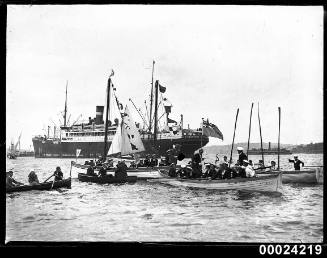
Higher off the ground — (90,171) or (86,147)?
(86,147)

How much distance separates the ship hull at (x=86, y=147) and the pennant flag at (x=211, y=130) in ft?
0.46

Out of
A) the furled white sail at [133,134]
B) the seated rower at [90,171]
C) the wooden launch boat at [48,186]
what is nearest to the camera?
the wooden launch boat at [48,186]

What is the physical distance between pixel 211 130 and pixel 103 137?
2745mm

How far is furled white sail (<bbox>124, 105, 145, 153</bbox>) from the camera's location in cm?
716

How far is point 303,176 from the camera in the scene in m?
6.55

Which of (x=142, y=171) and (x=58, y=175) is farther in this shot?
(x=142, y=171)

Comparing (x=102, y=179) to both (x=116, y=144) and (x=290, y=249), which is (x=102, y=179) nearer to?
(x=116, y=144)

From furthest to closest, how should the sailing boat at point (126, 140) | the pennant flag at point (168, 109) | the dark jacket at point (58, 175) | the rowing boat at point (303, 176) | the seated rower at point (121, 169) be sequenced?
the seated rower at point (121, 169), the sailing boat at point (126, 140), the pennant flag at point (168, 109), the dark jacket at point (58, 175), the rowing boat at point (303, 176)

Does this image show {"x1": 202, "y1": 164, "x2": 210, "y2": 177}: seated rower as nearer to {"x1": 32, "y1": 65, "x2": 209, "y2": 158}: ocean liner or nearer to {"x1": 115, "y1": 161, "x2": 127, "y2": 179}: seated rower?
{"x1": 32, "y1": 65, "x2": 209, "y2": 158}: ocean liner

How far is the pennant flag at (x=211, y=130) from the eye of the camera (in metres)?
6.23

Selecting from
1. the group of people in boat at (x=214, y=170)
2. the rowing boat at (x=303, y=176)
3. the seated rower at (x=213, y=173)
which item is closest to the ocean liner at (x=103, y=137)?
the group of people in boat at (x=214, y=170)

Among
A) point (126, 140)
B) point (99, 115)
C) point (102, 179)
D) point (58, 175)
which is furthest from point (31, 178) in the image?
point (126, 140)

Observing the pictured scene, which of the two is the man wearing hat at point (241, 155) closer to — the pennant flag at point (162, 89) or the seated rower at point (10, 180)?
the pennant flag at point (162, 89)

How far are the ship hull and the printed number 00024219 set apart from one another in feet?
6.44
